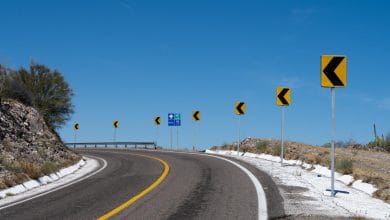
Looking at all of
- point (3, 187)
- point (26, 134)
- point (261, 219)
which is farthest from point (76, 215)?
point (26, 134)

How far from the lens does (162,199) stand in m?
12.0

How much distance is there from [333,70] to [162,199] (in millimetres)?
5215

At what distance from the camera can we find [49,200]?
41.2 ft

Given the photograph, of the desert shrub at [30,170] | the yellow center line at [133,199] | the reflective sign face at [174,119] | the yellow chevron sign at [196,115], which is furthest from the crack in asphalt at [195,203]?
the reflective sign face at [174,119]

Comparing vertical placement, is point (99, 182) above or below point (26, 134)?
below

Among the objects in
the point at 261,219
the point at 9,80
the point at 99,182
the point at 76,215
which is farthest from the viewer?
the point at 9,80

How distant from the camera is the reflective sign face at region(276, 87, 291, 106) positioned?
867 inches

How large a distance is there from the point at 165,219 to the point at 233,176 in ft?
25.1

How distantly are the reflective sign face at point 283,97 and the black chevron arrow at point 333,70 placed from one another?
894 centimetres

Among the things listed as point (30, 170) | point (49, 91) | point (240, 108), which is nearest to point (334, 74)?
point (30, 170)

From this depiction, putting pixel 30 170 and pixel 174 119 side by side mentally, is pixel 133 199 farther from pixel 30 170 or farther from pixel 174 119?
pixel 174 119

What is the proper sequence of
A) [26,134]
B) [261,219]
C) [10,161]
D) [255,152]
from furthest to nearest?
[255,152] < [26,134] < [10,161] < [261,219]

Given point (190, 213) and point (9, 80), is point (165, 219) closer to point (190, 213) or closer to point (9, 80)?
point (190, 213)

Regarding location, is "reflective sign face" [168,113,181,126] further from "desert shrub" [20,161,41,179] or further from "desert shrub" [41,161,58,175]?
"desert shrub" [20,161,41,179]
